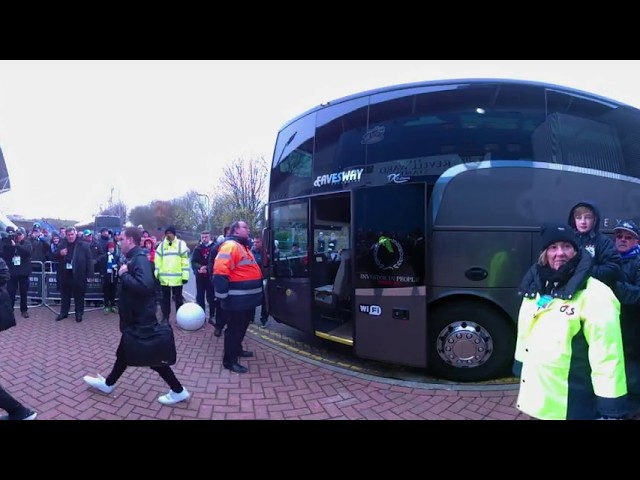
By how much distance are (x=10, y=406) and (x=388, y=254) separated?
13.2ft

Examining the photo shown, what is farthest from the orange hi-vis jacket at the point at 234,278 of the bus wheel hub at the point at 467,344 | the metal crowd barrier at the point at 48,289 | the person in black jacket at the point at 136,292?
the metal crowd barrier at the point at 48,289

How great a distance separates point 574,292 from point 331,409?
2484mm

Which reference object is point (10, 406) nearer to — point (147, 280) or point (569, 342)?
point (147, 280)

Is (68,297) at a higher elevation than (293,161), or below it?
below

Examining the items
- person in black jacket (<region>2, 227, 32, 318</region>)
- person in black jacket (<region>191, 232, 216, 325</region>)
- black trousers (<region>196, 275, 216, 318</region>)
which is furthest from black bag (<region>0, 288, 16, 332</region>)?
person in black jacket (<region>2, 227, 32, 318</region>)

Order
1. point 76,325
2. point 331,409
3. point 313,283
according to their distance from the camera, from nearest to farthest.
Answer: point 331,409, point 313,283, point 76,325

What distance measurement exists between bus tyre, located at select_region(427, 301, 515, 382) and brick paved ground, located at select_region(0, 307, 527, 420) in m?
0.25

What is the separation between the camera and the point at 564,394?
6.05 ft

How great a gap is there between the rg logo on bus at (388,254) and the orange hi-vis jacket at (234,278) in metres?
1.69

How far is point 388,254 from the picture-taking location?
3666 millimetres

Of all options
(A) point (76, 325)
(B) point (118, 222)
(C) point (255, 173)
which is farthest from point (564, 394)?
(B) point (118, 222)

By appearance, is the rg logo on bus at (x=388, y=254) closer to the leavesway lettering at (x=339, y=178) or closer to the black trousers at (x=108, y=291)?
the leavesway lettering at (x=339, y=178)

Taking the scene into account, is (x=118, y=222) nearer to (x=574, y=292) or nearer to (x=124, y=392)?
(x=124, y=392)

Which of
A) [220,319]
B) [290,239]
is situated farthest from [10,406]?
[290,239]
